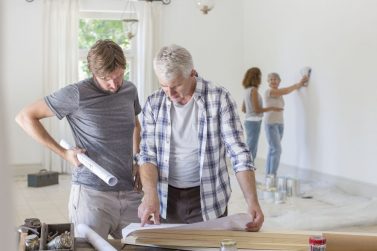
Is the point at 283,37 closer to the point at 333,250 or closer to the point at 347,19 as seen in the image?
the point at 347,19

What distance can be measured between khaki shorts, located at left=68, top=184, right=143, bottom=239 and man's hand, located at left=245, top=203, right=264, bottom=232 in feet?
2.05

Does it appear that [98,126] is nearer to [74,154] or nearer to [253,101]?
[74,154]


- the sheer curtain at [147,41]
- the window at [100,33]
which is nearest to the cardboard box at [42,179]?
the window at [100,33]

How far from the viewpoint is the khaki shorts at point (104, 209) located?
7.05 feet

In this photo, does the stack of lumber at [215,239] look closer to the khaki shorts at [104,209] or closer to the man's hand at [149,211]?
the man's hand at [149,211]

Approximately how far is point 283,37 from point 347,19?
159cm

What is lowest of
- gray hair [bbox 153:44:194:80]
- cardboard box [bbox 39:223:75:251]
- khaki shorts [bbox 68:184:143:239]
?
khaki shorts [bbox 68:184:143:239]

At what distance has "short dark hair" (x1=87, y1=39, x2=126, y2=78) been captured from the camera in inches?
81.8

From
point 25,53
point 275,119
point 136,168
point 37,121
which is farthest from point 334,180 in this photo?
point 37,121

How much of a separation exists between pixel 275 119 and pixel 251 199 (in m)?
5.65

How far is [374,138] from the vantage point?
6082 millimetres

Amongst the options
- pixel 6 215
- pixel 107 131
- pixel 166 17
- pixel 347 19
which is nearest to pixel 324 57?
pixel 347 19

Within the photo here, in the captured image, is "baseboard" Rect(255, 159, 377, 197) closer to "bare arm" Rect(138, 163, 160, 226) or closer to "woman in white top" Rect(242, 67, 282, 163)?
"woman in white top" Rect(242, 67, 282, 163)

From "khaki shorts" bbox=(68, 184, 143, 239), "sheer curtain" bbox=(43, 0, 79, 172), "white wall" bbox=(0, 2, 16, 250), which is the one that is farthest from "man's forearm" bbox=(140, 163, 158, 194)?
"sheer curtain" bbox=(43, 0, 79, 172)
